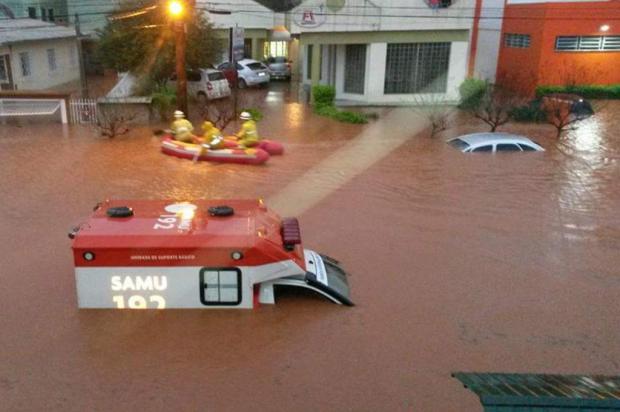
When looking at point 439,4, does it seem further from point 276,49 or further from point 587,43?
point 276,49

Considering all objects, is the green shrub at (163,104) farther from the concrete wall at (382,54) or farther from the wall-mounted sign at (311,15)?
the concrete wall at (382,54)

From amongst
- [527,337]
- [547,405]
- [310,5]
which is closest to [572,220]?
[527,337]

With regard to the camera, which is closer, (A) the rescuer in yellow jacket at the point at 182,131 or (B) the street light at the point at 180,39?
(A) the rescuer in yellow jacket at the point at 182,131

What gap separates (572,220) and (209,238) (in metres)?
8.55

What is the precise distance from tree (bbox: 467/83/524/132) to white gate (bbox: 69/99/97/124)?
14.3 metres

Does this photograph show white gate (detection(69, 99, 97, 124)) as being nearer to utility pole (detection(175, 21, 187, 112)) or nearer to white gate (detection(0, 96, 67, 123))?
white gate (detection(0, 96, 67, 123))

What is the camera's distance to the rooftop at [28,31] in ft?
89.3

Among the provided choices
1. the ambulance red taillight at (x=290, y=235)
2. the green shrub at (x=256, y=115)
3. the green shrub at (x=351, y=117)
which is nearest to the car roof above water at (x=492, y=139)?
the green shrub at (x=351, y=117)

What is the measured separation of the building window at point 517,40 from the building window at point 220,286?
907 inches

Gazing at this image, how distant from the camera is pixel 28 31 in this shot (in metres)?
29.0

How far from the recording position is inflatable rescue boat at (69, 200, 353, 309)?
26.4 ft

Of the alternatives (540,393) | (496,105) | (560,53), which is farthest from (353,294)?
(560,53)

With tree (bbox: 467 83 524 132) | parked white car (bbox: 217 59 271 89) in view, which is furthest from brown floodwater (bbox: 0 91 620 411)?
parked white car (bbox: 217 59 271 89)

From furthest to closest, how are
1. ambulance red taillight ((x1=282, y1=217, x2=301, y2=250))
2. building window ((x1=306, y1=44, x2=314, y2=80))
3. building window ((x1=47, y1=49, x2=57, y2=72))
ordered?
building window ((x1=306, y1=44, x2=314, y2=80)), building window ((x1=47, y1=49, x2=57, y2=72)), ambulance red taillight ((x1=282, y1=217, x2=301, y2=250))
